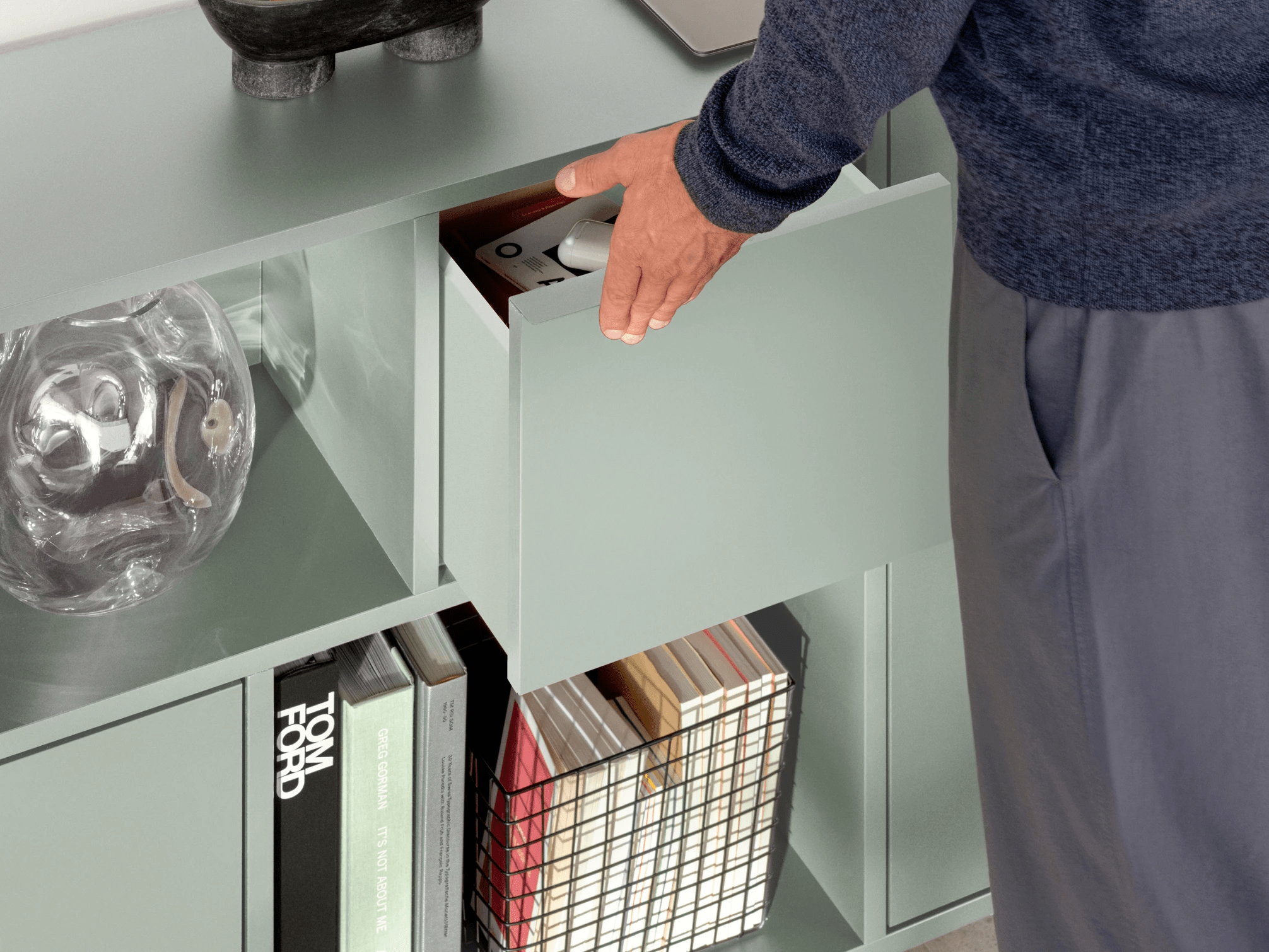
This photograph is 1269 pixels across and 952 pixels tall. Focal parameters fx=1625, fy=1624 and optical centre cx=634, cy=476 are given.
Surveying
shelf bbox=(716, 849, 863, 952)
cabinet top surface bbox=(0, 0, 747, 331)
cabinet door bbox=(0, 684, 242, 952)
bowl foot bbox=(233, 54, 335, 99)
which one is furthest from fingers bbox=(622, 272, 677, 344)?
shelf bbox=(716, 849, 863, 952)

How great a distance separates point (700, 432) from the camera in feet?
2.81

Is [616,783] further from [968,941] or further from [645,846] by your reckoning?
[968,941]

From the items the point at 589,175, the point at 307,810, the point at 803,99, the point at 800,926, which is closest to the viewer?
the point at 803,99

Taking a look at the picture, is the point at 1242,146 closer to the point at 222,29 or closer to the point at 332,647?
the point at 222,29

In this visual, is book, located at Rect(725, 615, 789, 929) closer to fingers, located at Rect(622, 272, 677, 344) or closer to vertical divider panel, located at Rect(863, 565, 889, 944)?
vertical divider panel, located at Rect(863, 565, 889, 944)

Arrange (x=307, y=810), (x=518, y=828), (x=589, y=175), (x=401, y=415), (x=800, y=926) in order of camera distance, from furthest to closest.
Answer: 1. (x=800, y=926)
2. (x=518, y=828)
3. (x=307, y=810)
4. (x=401, y=415)
5. (x=589, y=175)

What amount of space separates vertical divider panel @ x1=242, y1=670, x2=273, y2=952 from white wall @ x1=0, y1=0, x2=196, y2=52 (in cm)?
42

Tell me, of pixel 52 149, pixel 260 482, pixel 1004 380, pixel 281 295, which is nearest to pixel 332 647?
pixel 260 482

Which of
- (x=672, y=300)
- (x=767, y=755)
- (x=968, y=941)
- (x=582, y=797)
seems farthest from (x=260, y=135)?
→ (x=968, y=941)

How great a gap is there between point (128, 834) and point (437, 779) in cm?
22

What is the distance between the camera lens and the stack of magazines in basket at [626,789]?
45.6 inches

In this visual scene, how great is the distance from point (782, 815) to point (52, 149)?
0.84 m

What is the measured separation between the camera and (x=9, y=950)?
968mm

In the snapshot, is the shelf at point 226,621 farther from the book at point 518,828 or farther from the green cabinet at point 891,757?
the green cabinet at point 891,757
